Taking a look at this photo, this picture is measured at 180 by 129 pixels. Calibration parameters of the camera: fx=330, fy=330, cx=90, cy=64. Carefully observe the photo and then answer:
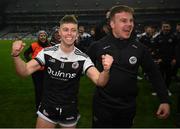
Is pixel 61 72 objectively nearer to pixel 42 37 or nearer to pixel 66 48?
pixel 66 48

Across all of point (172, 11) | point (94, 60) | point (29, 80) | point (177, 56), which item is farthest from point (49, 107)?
point (172, 11)

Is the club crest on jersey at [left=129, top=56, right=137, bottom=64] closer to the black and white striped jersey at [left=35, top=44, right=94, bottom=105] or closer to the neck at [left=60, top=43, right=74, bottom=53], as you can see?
the black and white striped jersey at [left=35, top=44, right=94, bottom=105]

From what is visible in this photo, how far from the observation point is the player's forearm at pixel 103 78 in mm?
3603

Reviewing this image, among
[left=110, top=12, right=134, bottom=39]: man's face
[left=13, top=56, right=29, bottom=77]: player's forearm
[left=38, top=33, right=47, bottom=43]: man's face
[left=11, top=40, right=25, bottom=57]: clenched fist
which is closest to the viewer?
[left=11, top=40, right=25, bottom=57]: clenched fist

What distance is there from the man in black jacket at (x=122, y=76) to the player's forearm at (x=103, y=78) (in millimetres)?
260

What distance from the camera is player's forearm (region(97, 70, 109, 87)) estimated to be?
3603 mm

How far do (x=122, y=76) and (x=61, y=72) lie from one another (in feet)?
2.48

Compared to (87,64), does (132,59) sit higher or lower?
higher

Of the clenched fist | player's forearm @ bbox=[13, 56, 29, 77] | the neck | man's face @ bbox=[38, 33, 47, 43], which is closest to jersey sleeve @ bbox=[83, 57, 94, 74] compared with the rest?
the neck

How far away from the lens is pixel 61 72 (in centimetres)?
409

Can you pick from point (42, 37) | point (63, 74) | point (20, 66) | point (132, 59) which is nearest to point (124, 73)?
point (132, 59)

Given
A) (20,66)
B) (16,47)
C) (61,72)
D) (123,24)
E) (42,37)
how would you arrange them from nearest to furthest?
(16,47)
(20,66)
(123,24)
(61,72)
(42,37)

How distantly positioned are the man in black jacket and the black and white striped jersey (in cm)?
28

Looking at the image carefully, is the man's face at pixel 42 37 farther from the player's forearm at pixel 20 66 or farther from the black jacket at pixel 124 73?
the player's forearm at pixel 20 66
